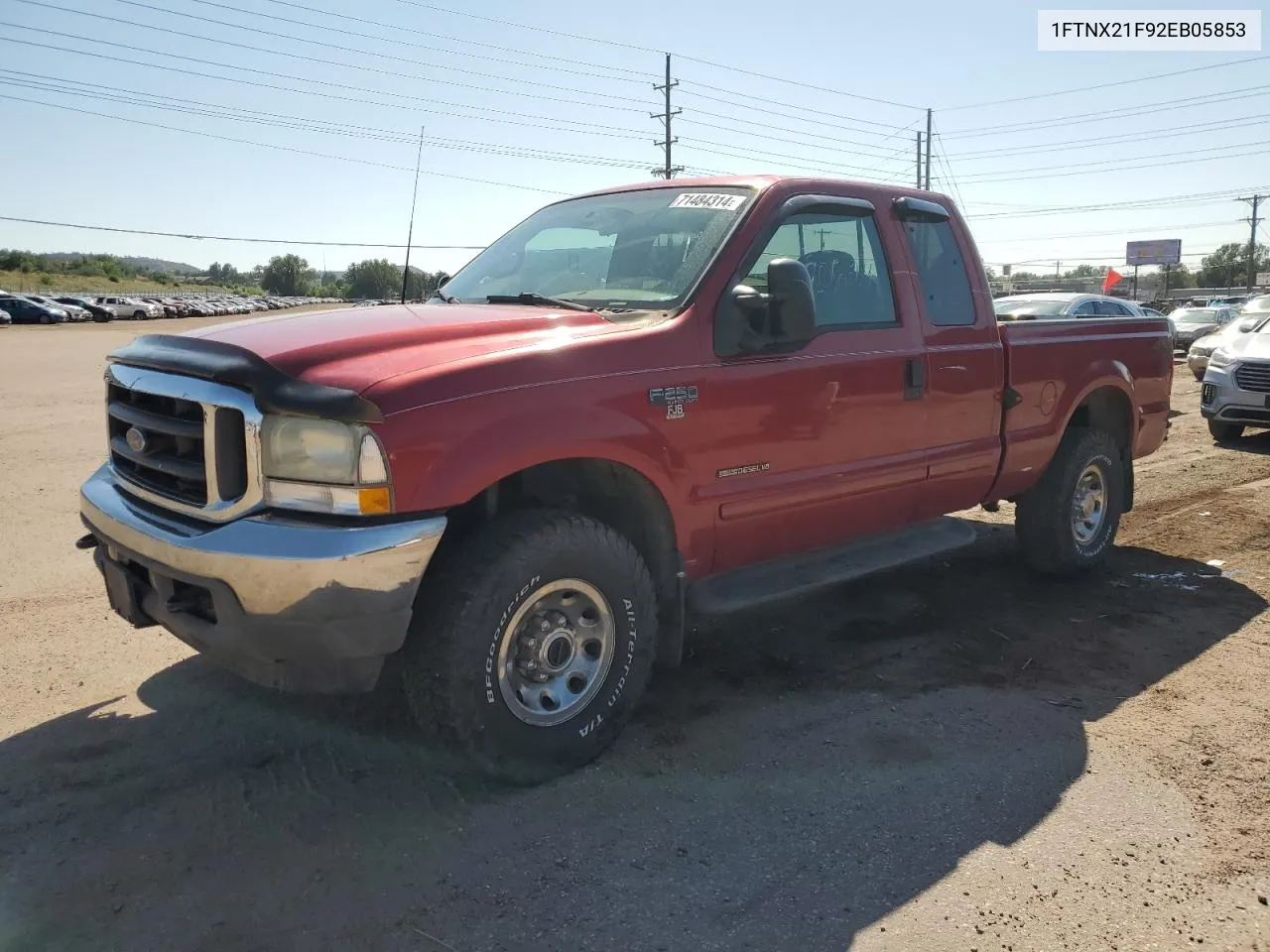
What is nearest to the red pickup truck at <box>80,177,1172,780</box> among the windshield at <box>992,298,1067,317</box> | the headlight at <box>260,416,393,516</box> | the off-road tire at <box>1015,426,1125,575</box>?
the headlight at <box>260,416,393,516</box>

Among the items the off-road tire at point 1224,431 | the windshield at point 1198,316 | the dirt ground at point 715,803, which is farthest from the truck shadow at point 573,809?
the windshield at point 1198,316

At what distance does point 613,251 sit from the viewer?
4086mm

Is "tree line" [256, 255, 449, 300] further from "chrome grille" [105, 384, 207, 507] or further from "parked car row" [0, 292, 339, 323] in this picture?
"chrome grille" [105, 384, 207, 507]

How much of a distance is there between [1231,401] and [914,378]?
7789mm

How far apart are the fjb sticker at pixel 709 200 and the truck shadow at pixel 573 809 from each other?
2.01 metres

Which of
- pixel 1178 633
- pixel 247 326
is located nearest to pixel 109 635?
pixel 247 326

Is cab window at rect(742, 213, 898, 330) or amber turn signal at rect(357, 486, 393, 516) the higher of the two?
cab window at rect(742, 213, 898, 330)

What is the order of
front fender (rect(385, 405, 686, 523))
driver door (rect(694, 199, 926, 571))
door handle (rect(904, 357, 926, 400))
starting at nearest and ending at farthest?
front fender (rect(385, 405, 686, 523))
driver door (rect(694, 199, 926, 571))
door handle (rect(904, 357, 926, 400))

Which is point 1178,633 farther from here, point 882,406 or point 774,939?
point 774,939

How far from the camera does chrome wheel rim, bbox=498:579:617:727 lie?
3.17 meters

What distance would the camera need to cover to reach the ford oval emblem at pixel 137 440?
3.24 metres

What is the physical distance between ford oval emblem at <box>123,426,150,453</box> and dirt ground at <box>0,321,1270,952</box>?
3.53ft

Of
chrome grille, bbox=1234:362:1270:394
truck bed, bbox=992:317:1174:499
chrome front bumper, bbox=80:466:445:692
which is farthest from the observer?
chrome grille, bbox=1234:362:1270:394

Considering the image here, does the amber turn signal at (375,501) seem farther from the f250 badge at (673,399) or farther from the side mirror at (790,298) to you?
the side mirror at (790,298)
